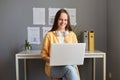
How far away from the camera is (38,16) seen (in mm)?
3141

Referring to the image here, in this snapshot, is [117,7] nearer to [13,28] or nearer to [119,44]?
[119,44]

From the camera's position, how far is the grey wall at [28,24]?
3131mm

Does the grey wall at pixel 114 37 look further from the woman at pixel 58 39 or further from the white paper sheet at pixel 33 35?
the white paper sheet at pixel 33 35

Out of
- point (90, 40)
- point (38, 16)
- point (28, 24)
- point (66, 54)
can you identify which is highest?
Answer: point (38, 16)

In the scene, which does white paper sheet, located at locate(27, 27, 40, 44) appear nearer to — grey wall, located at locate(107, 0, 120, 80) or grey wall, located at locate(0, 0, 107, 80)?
grey wall, located at locate(0, 0, 107, 80)

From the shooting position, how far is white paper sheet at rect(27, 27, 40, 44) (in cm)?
314

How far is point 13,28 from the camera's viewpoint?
3137 mm

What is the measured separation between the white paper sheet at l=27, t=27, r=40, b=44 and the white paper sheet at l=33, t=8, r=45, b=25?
0.33ft

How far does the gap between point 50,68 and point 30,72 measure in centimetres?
105

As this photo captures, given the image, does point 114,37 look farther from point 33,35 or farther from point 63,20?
point 33,35

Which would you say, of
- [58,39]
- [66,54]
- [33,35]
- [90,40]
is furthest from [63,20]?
[33,35]

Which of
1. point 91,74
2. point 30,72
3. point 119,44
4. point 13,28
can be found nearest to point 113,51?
point 119,44

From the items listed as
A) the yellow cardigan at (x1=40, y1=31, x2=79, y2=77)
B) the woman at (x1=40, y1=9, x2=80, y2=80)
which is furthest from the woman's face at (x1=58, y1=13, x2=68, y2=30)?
the yellow cardigan at (x1=40, y1=31, x2=79, y2=77)

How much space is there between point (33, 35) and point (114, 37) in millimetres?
1235
